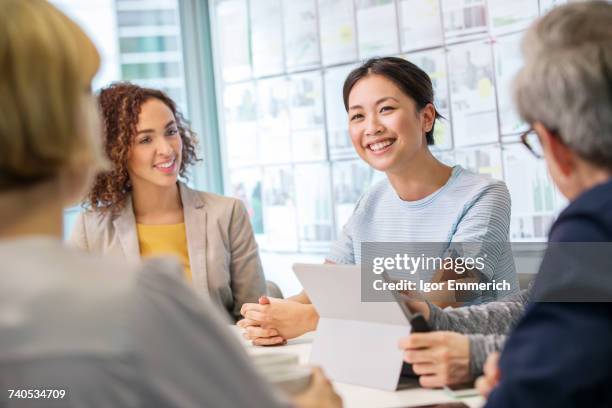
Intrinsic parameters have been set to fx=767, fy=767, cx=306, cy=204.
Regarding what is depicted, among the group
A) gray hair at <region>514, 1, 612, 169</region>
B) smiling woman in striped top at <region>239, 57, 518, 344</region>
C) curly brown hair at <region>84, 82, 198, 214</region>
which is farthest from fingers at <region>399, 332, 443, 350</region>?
curly brown hair at <region>84, 82, 198, 214</region>

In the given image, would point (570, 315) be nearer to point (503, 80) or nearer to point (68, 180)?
point (68, 180)

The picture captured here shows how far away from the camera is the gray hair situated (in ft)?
3.69

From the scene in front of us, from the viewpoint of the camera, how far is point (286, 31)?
14.3 feet

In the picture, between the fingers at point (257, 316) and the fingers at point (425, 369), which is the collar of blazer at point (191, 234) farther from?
the fingers at point (425, 369)

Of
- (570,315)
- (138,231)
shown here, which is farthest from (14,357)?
(138,231)

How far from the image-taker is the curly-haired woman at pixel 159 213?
9.95 ft

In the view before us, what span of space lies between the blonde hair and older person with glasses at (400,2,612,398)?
663mm

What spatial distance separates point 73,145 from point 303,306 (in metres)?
1.44

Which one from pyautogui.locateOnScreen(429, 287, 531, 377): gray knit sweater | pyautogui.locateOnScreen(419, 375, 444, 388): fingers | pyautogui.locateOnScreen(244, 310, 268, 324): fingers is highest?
pyautogui.locateOnScreen(429, 287, 531, 377): gray knit sweater

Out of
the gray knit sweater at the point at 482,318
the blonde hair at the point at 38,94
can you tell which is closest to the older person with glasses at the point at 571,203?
the gray knit sweater at the point at 482,318

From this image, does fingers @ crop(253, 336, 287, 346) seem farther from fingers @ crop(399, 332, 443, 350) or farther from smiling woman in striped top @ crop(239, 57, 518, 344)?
fingers @ crop(399, 332, 443, 350)

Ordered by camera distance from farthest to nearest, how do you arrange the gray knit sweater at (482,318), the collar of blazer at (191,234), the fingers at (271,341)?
the collar of blazer at (191,234)
the fingers at (271,341)
the gray knit sweater at (482,318)

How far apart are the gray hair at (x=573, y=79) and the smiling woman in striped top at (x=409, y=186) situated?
1226mm

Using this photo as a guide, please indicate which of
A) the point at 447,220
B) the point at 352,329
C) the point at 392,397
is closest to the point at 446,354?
the point at 392,397
